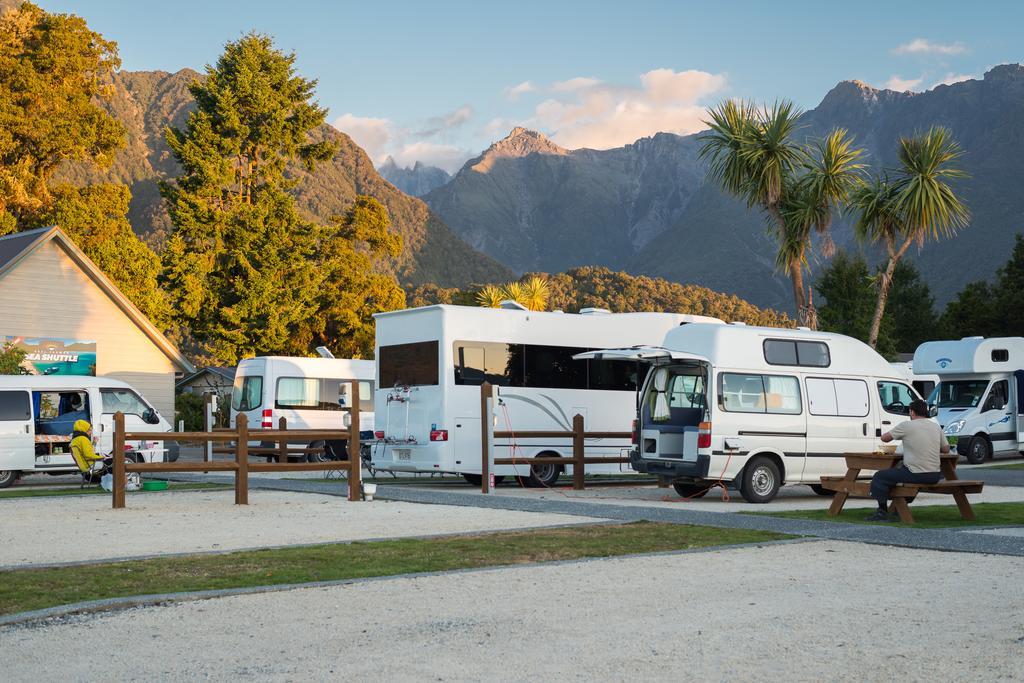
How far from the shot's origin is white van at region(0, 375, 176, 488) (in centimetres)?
2167

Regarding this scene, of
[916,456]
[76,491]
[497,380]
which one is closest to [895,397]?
[916,456]

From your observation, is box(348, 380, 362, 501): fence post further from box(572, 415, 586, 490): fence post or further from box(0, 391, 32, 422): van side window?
box(0, 391, 32, 422): van side window

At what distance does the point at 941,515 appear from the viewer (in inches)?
552

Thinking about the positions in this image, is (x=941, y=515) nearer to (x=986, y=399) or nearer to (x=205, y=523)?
(x=205, y=523)

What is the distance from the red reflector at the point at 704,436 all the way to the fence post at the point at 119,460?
25.3 feet

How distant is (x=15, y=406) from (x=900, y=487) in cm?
1603

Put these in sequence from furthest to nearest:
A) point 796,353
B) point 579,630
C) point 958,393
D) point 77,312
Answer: point 77,312, point 958,393, point 796,353, point 579,630

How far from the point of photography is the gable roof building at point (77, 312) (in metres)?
35.2

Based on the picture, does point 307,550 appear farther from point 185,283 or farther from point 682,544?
point 185,283

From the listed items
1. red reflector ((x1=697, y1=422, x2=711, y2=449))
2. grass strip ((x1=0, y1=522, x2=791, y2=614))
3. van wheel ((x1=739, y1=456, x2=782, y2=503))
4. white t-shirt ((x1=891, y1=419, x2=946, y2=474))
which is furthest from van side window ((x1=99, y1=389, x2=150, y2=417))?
white t-shirt ((x1=891, y1=419, x2=946, y2=474))

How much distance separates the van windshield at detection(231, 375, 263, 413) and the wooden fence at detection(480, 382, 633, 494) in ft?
33.0

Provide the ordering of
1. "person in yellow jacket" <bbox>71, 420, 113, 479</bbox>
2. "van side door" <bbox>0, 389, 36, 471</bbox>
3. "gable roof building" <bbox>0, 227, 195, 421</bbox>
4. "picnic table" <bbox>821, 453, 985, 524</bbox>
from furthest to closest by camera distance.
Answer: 1. "gable roof building" <bbox>0, 227, 195, 421</bbox>
2. "van side door" <bbox>0, 389, 36, 471</bbox>
3. "person in yellow jacket" <bbox>71, 420, 113, 479</bbox>
4. "picnic table" <bbox>821, 453, 985, 524</bbox>

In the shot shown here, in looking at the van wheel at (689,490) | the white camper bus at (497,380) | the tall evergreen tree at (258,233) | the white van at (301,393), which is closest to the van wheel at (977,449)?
the white camper bus at (497,380)

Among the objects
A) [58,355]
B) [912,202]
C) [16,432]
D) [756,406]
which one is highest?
[912,202]
